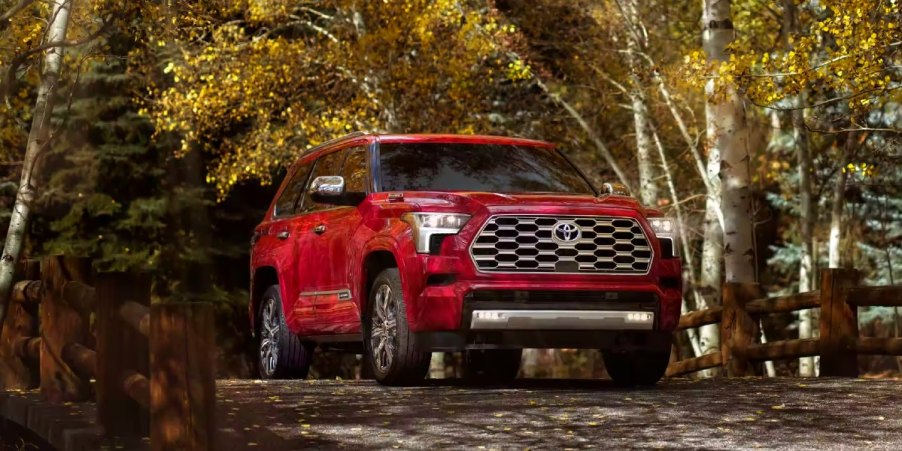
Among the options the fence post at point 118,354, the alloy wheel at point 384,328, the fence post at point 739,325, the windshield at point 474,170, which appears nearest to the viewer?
the fence post at point 118,354

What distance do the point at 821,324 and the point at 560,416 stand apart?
5.71 meters

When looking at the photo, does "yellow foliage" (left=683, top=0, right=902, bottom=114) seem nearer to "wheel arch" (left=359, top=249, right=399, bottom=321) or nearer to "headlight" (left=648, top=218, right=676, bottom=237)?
"headlight" (left=648, top=218, right=676, bottom=237)

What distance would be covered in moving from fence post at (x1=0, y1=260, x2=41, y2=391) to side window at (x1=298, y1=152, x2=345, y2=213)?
226 centimetres

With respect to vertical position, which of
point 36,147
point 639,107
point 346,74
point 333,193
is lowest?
point 333,193

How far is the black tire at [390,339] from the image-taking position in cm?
1173

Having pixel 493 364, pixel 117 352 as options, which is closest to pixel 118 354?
pixel 117 352

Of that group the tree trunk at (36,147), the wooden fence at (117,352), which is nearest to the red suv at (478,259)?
the wooden fence at (117,352)

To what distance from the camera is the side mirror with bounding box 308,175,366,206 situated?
12109mm

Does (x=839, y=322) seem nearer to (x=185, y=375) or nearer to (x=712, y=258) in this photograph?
(x=185, y=375)

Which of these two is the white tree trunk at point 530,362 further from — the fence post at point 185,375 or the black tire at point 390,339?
the fence post at point 185,375

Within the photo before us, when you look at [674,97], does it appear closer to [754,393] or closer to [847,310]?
[847,310]

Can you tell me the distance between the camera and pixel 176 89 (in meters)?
29.9

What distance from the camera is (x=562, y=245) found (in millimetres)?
11648

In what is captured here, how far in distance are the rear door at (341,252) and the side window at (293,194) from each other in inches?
31.7
